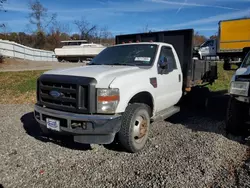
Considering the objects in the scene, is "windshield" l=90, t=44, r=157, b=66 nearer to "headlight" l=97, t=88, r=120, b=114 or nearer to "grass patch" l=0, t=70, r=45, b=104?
"headlight" l=97, t=88, r=120, b=114

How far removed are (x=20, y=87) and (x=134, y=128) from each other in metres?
7.76

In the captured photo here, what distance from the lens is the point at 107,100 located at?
3.33 meters

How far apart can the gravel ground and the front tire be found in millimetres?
174

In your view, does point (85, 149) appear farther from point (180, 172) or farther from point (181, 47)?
point (181, 47)

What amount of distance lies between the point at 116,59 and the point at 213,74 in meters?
4.23

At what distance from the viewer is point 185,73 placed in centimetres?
571

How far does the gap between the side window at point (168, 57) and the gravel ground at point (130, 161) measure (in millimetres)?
1443

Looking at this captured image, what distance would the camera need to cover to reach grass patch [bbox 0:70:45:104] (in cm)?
853

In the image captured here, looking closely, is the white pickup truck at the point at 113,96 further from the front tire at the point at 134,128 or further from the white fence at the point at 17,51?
the white fence at the point at 17,51

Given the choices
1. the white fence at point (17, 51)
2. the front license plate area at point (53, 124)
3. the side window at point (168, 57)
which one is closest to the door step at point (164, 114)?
the side window at point (168, 57)

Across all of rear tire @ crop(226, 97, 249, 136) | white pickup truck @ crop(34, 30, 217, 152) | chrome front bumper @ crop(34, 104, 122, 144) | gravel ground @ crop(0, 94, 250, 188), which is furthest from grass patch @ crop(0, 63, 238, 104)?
rear tire @ crop(226, 97, 249, 136)

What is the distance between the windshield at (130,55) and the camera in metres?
4.50

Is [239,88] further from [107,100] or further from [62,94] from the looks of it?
[62,94]

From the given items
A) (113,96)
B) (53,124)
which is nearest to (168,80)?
(113,96)
